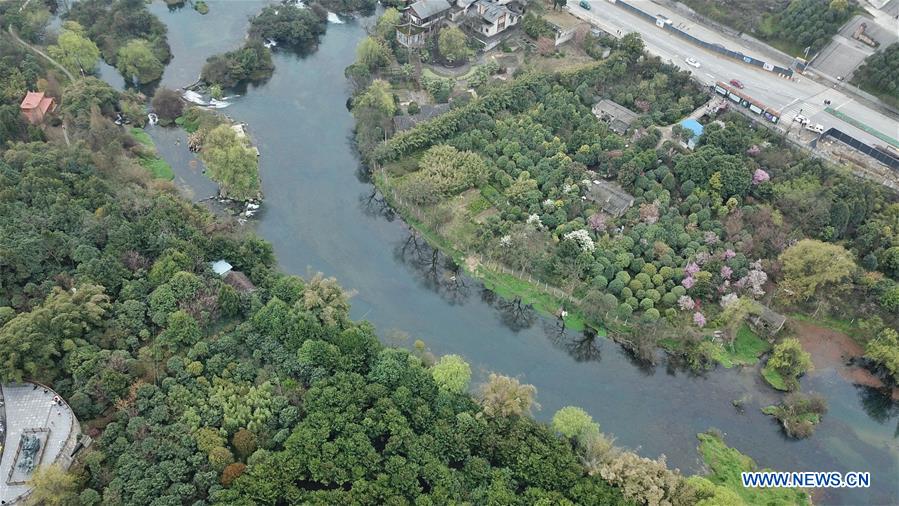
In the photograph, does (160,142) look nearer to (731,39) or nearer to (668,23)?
(668,23)

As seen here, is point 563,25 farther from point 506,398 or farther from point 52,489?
point 52,489

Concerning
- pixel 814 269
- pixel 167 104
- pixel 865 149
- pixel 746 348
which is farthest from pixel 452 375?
pixel 865 149

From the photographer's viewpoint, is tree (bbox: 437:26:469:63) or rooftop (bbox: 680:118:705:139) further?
tree (bbox: 437:26:469:63)

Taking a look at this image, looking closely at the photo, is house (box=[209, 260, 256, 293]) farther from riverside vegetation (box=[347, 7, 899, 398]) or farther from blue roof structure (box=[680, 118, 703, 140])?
blue roof structure (box=[680, 118, 703, 140])

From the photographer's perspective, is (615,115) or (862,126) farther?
(615,115)

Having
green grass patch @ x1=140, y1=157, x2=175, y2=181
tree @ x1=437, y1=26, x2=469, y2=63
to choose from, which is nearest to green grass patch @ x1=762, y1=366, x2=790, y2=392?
tree @ x1=437, y1=26, x2=469, y2=63
